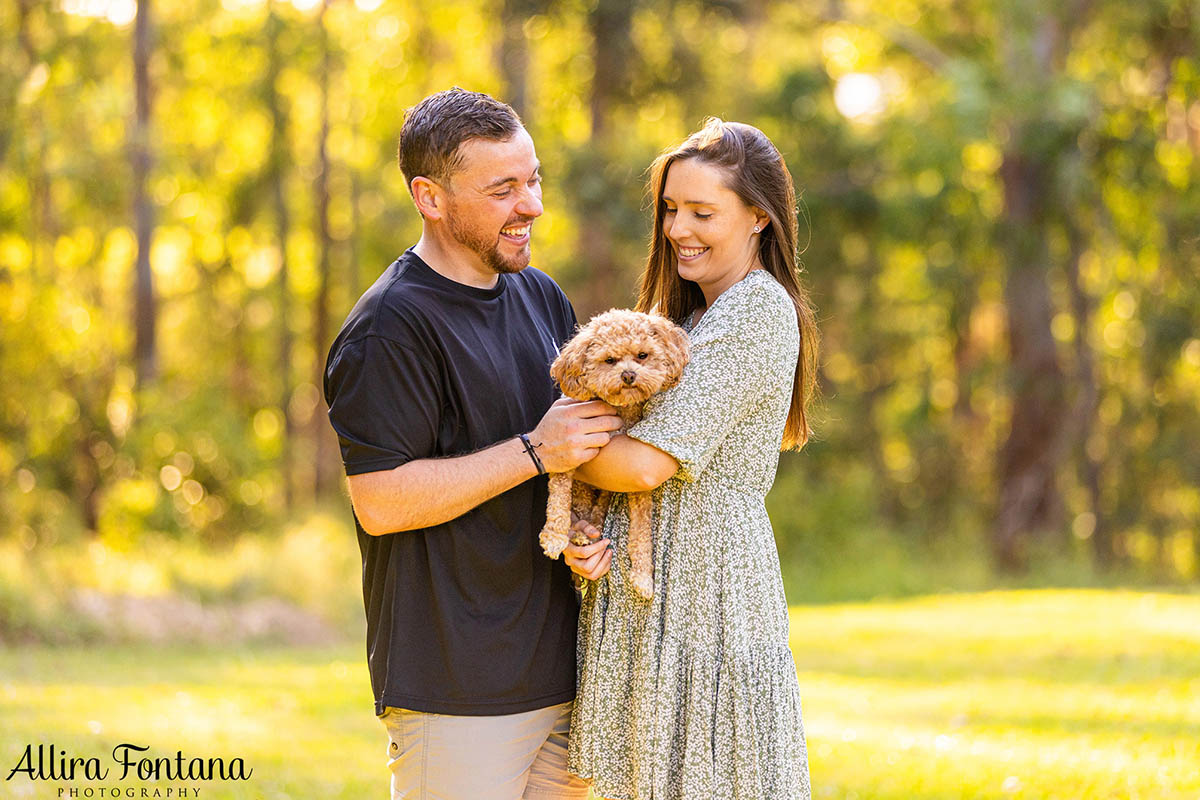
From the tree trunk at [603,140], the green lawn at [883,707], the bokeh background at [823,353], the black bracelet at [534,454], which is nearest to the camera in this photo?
the black bracelet at [534,454]

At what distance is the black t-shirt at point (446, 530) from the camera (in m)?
3.15

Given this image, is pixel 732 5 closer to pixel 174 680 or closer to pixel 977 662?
pixel 977 662

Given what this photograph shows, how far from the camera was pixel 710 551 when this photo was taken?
→ 10.9 feet

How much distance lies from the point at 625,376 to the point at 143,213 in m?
17.6

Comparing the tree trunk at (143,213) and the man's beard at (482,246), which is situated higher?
the tree trunk at (143,213)

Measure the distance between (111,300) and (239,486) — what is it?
61.1 ft

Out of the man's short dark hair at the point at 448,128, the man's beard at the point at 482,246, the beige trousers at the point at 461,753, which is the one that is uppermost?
the man's short dark hair at the point at 448,128

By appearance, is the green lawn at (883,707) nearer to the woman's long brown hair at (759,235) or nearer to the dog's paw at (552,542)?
the woman's long brown hair at (759,235)

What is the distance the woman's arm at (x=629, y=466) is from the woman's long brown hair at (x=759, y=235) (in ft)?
1.97

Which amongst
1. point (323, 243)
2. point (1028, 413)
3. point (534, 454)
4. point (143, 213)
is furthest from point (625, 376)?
point (323, 243)

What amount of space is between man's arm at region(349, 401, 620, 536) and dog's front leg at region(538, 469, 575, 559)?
11cm

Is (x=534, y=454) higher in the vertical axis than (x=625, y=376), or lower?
lower

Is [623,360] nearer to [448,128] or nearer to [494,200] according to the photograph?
[494,200]

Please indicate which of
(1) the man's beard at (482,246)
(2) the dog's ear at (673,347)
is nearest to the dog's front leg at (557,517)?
(2) the dog's ear at (673,347)
